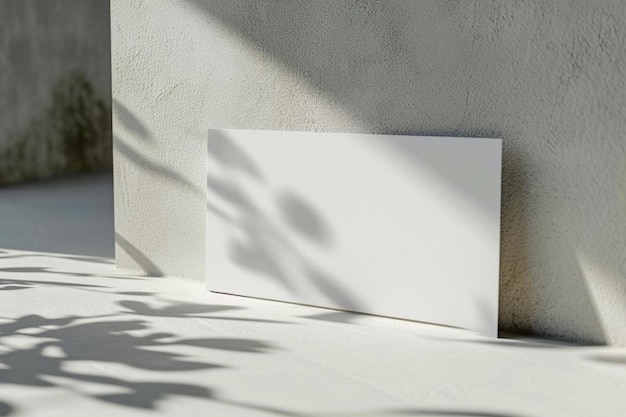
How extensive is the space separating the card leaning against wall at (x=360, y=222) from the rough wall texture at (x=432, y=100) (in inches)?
5.6

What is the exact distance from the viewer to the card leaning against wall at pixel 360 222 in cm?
340

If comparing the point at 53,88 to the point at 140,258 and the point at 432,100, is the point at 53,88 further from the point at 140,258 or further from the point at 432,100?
the point at 432,100

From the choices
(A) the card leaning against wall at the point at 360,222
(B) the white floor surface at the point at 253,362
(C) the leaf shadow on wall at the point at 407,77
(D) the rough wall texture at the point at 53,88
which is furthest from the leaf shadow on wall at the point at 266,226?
(D) the rough wall texture at the point at 53,88

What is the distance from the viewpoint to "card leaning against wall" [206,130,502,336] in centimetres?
340

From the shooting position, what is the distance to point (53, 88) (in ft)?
28.3

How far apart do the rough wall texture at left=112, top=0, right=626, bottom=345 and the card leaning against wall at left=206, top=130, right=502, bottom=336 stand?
14cm

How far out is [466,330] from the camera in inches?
137

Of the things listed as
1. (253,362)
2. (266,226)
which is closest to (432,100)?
(266,226)

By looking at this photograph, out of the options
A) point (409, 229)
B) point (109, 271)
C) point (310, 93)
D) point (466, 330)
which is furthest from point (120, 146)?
point (466, 330)

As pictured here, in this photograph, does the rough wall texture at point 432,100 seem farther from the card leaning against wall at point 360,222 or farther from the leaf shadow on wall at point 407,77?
the card leaning against wall at point 360,222

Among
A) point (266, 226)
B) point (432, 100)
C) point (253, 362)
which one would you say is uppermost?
point (432, 100)

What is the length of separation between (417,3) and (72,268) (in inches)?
92.8

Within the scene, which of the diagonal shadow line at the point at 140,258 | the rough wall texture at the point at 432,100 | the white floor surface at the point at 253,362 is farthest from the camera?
the diagonal shadow line at the point at 140,258

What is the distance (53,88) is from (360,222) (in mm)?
5785
